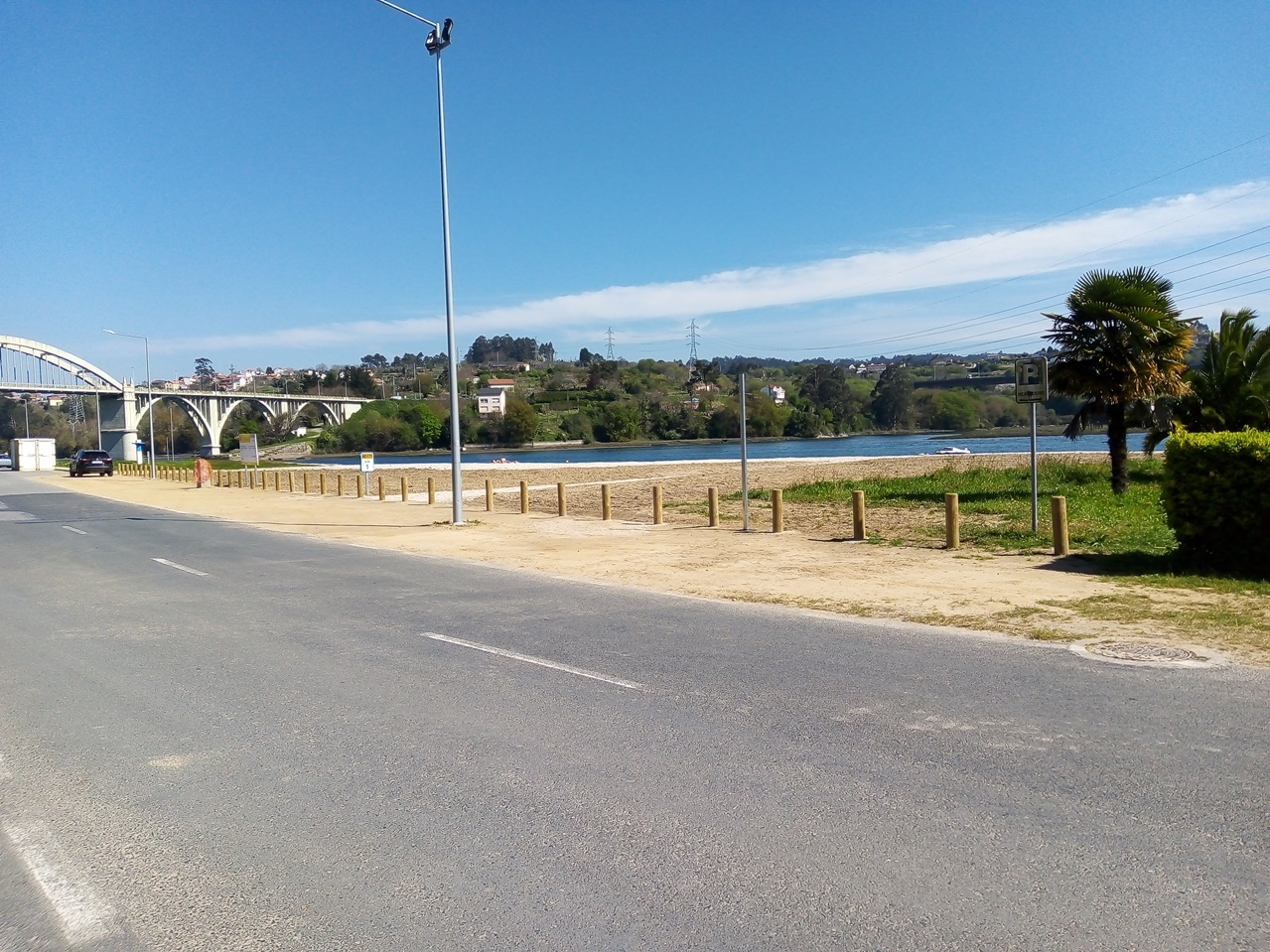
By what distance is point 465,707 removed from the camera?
22.8 ft

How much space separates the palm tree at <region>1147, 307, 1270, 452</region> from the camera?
23.0m

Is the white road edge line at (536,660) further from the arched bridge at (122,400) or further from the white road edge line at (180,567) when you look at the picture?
the arched bridge at (122,400)

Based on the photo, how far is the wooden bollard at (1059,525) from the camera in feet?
46.3

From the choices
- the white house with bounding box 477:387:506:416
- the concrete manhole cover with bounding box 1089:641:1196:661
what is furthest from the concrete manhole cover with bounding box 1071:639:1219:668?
the white house with bounding box 477:387:506:416

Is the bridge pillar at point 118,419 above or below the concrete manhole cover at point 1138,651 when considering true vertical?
above

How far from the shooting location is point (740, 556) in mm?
16047

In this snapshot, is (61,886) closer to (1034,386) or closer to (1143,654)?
(1143,654)

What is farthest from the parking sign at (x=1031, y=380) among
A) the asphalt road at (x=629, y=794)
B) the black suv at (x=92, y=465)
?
the black suv at (x=92, y=465)

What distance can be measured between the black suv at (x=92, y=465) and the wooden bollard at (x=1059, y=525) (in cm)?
6997

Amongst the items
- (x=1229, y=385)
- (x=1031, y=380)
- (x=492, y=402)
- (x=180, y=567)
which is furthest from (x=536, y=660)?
(x=492, y=402)

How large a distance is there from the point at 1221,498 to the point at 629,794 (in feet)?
32.9

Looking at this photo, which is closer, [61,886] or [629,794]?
[61,886]

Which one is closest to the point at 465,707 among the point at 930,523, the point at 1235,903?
the point at 1235,903

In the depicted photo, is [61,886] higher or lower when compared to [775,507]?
lower
